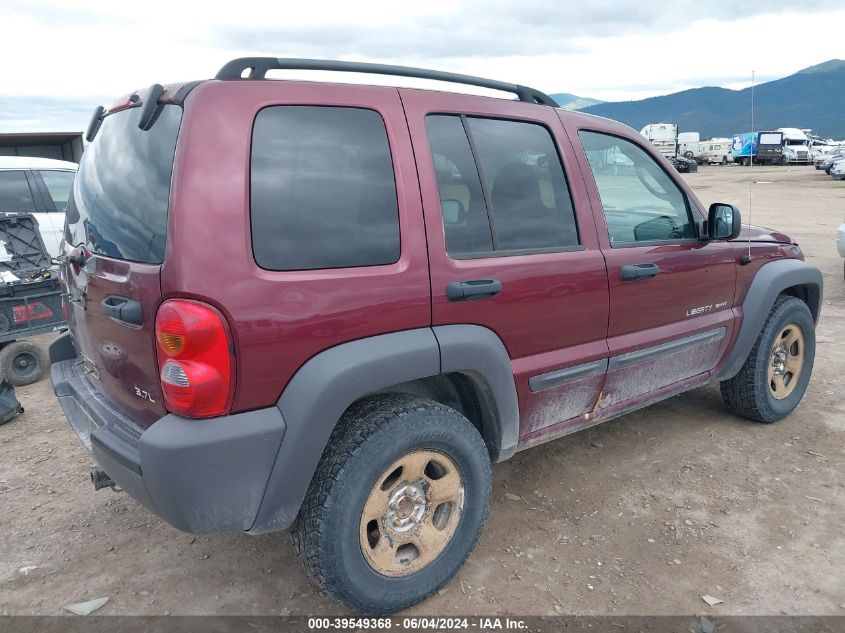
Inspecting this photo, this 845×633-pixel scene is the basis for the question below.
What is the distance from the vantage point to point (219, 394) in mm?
1962

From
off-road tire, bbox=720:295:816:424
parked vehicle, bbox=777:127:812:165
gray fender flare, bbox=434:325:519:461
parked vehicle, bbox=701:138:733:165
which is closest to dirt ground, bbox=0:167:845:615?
off-road tire, bbox=720:295:816:424

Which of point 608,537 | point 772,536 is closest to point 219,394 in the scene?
point 608,537

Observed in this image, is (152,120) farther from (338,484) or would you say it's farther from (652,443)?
(652,443)

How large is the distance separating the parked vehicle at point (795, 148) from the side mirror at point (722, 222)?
46357 millimetres

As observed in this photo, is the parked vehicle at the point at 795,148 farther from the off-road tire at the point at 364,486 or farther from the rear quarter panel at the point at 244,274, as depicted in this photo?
the rear quarter panel at the point at 244,274

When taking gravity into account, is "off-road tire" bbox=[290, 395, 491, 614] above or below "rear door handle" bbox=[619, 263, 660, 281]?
below

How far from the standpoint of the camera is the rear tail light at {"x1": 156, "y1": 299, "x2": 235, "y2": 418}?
1.92 m

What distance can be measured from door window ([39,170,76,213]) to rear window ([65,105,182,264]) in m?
4.86

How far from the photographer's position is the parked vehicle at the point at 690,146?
5219 centimetres

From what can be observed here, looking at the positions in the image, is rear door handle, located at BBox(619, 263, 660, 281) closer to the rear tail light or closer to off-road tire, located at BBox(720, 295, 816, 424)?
off-road tire, located at BBox(720, 295, 816, 424)

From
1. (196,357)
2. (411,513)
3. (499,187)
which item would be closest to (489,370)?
(411,513)

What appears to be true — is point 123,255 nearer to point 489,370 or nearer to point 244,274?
point 244,274

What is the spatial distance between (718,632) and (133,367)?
229 cm

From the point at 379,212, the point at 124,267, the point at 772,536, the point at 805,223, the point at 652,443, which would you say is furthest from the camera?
the point at 805,223
